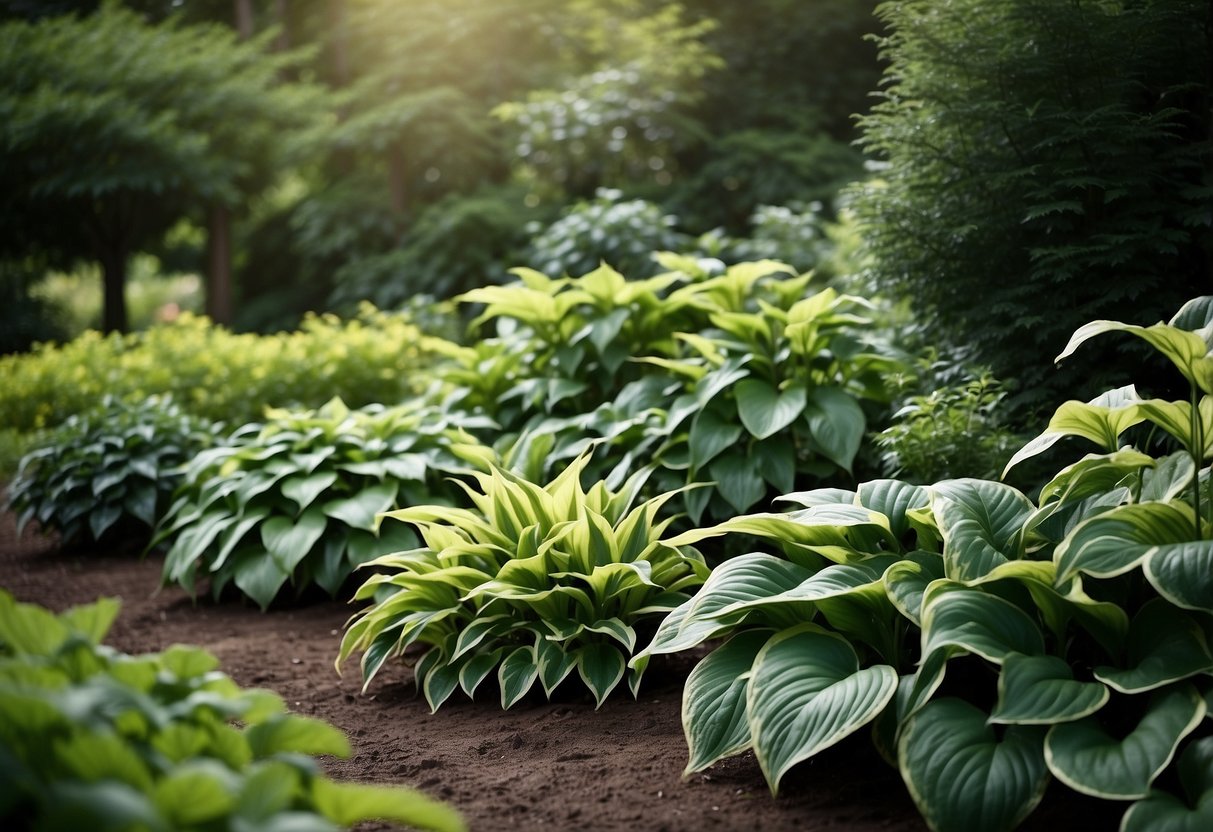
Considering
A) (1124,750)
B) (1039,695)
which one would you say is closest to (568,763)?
(1039,695)

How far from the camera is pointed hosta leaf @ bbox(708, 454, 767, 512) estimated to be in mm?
3627

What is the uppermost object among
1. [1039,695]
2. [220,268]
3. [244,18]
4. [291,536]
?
[244,18]

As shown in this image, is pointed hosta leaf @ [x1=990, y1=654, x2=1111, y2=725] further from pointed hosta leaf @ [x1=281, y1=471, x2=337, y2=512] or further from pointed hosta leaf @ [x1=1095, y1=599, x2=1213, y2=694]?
pointed hosta leaf @ [x1=281, y1=471, x2=337, y2=512]

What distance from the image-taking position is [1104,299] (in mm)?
3418

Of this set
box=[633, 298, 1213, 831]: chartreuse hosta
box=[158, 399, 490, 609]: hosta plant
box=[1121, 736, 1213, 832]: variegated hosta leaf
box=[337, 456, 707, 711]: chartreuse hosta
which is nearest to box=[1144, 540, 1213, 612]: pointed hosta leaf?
box=[633, 298, 1213, 831]: chartreuse hosta

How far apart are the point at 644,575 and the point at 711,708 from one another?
602mm

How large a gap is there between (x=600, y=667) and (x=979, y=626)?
122 centimetres

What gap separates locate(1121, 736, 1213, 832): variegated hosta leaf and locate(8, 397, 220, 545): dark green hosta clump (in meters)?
4.84

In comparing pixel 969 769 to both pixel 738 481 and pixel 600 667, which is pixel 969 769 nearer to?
pixel 600 667

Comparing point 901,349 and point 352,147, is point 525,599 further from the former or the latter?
point 352,147

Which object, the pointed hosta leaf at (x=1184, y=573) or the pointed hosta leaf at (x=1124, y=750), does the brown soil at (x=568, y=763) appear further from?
the pointed hosta leaf at (x=1184, y=573)

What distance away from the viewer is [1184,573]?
6.31 ft

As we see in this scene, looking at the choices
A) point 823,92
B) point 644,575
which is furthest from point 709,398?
point 823,92

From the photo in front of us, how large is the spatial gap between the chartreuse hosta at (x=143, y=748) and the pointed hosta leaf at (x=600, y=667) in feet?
4.18
